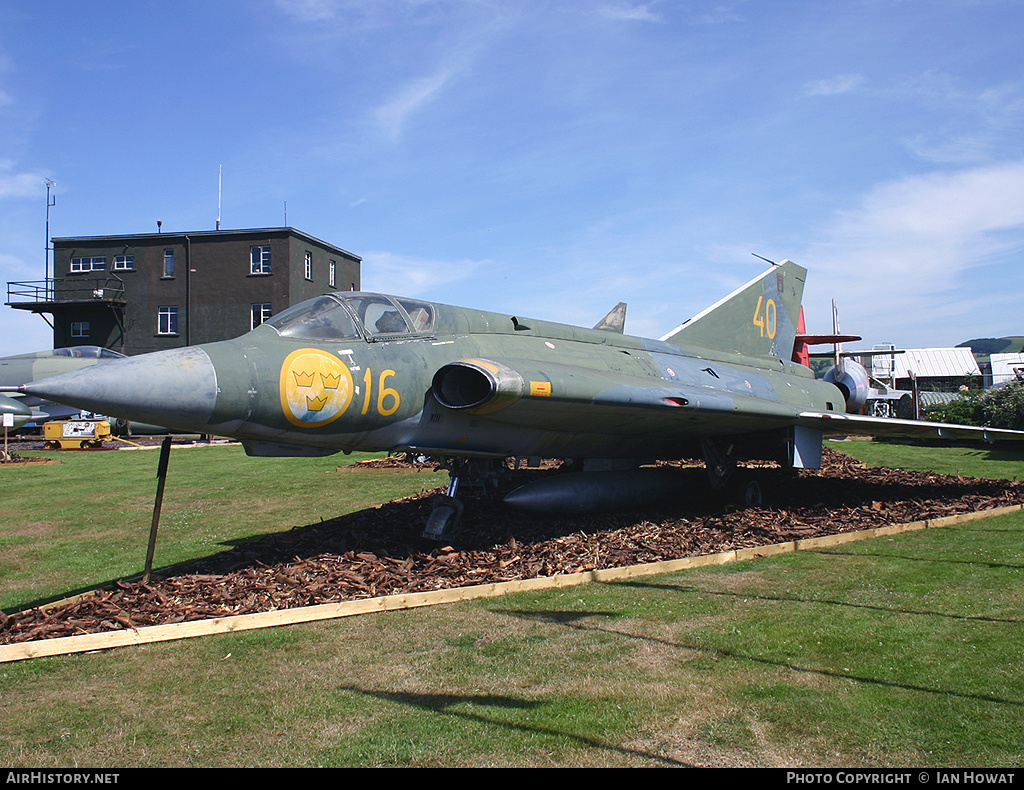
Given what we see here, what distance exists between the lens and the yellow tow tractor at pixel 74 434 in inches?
1098

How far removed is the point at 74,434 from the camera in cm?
2831

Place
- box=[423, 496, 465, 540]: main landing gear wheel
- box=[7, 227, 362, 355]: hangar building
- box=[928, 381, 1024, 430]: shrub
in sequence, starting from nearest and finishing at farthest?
box=[423, 496, 465, 540]: main landing gear wheel
box=[928, 381, 1024, 430]: shrub
box=[7, 227, 362, 355]: hangar building

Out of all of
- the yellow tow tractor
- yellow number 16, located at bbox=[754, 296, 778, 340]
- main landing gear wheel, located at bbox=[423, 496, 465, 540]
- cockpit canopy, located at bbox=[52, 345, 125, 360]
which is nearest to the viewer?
main landing gear wheel, located at bbox=[423, 496, 465, 540]

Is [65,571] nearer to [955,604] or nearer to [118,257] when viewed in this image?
[955,604]

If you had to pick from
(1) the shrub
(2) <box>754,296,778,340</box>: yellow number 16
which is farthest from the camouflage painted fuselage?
(1) the shrub

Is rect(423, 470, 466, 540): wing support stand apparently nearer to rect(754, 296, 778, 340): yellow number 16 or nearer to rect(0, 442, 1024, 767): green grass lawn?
rect(0, 442, 1024, 767): green grass lawn

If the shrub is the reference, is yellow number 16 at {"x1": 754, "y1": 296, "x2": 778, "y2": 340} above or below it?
above

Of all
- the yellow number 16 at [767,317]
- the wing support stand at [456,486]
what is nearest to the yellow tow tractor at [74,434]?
the wing support stand at [456,486]

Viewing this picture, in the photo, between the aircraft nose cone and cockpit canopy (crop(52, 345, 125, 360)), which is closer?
the aircraft nose cone

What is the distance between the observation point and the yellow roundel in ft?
22.8

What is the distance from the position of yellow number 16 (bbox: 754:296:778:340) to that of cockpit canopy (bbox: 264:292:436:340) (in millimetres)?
8568

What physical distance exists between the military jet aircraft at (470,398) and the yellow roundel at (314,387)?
0.01 m

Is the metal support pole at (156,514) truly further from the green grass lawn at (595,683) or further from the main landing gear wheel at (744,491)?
the main landing gear wheel at (744,491)
